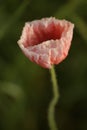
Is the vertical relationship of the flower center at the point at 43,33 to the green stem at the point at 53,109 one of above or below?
above

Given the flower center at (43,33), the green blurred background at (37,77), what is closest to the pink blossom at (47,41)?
the flower center at (43,33)

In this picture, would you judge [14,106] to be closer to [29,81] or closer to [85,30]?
[29,81]

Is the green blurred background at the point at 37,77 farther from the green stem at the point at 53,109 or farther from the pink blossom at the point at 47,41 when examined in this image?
the pink blossom at the point at 47,41

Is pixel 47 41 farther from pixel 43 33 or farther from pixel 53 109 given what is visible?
pixel 53 109

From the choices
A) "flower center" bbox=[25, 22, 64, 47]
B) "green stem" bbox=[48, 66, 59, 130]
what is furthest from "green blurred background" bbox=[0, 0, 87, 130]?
"flower center" bbox=[25, 22, 64, 47]

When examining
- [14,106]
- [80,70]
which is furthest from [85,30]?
[14,106]

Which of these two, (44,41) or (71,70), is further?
(71,70)

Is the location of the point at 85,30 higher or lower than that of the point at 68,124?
higher
